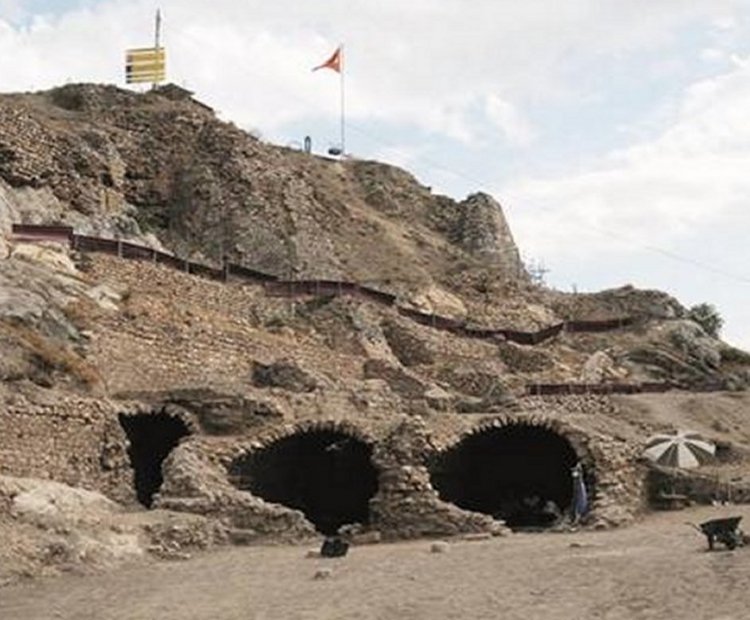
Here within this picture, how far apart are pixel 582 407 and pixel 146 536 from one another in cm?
2185

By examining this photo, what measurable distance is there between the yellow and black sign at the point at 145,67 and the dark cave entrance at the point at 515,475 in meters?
39.7

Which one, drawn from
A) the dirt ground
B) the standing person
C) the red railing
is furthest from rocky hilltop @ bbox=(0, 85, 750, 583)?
the dirt ground

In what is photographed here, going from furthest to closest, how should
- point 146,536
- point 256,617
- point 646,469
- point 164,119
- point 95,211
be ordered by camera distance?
point 164,119 < point 95,211 < point 646,469 < point 146,536 < point 256,617

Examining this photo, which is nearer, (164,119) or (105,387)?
(105,387)

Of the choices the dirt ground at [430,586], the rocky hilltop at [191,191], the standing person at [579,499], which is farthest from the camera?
the rocky hilltop at [191,191]

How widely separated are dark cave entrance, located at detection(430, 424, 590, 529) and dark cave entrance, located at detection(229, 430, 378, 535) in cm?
274

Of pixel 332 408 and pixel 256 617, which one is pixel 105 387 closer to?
pixel 332 408

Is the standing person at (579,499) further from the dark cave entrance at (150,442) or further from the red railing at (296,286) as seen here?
the red railing at (296,286)

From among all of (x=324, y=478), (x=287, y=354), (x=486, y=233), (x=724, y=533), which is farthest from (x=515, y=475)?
(x=486, y=233)

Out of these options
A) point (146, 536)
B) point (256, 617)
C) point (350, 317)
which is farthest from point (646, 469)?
point (350, 317)

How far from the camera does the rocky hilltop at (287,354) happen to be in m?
26.2

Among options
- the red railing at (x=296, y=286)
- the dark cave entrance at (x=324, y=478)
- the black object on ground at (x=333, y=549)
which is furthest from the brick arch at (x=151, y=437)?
the red railing at (x=296, y=286)

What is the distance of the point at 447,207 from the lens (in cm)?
7419

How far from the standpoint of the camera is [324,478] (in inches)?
1330
